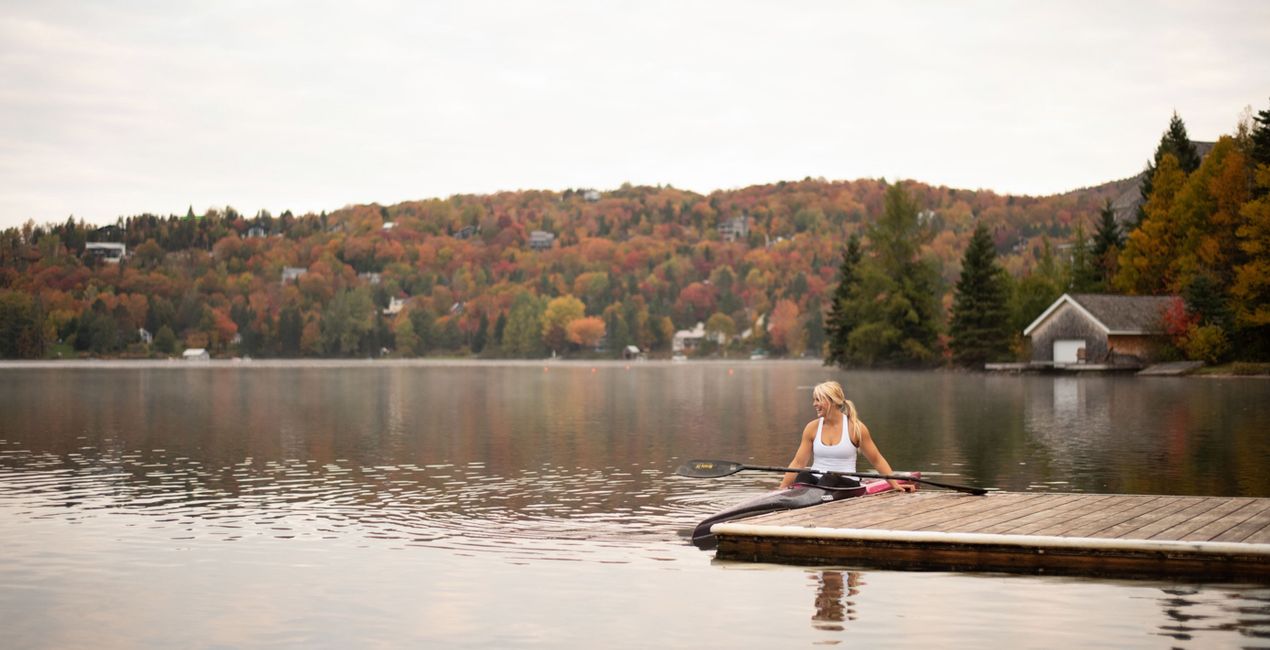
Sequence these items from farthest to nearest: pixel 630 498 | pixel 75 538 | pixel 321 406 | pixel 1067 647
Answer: pixel 321 406 < pixel 630 498 < pixel 75 538 < pixel 1067 647

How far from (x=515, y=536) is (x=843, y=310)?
9606 centimetres

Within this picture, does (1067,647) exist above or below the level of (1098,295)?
below

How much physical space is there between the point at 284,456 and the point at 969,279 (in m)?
72.6

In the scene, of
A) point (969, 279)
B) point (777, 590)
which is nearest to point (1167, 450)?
point (777, 590)

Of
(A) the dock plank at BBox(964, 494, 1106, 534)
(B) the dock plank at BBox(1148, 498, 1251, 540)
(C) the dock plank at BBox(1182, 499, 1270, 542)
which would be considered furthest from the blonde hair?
(C) the dock plank at BBox(1182, 499, 1270, 542)

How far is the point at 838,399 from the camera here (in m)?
17.5

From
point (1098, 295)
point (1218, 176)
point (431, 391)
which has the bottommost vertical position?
point (431, 391)

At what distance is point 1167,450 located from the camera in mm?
30266

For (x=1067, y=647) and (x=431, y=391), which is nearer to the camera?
(x=1067, y=647)

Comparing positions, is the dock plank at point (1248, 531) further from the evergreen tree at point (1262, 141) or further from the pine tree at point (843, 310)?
the pine tree at point (843, 310)

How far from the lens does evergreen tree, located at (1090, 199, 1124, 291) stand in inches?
3738

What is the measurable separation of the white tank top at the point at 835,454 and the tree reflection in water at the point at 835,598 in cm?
345

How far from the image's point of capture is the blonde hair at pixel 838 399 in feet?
57.1

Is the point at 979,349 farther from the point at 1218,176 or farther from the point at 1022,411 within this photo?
the point at 1022,411
